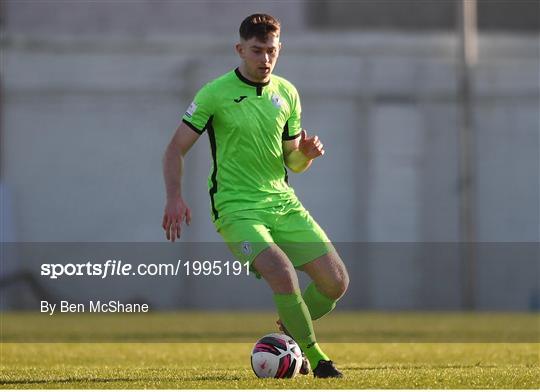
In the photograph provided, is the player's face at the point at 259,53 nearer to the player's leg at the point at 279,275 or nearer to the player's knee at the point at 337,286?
the player's leg at the point at 279,275

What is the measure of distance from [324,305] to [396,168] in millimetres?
13690

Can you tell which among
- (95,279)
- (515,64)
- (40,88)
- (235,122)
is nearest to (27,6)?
(40,88)

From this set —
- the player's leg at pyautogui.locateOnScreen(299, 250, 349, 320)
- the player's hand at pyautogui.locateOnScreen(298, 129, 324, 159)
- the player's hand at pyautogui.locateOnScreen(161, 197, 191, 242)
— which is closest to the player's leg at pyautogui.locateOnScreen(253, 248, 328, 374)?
the player's leg at pyautogui.locateOnScreen(299, 250, 349, 320)

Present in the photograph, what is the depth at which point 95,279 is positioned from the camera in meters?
22.3

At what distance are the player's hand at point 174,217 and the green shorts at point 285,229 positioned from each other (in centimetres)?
34

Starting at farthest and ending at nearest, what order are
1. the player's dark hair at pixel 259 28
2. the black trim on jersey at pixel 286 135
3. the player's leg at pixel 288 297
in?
the black trim on jersey at pixel 286 135 → the player's dark hair at pixel 259 28 → the player's leg at pixel 288 297

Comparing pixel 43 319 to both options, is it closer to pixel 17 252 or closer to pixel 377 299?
pixel 17 252

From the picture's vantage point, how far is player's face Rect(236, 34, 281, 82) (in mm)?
8078

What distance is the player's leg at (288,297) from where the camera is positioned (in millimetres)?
7945

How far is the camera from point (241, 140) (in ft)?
27.3

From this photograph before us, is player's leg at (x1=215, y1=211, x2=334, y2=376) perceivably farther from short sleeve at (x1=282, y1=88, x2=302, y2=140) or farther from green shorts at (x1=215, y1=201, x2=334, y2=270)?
short sleeve at (x1=282, y1=88, x2=302, y2=140)

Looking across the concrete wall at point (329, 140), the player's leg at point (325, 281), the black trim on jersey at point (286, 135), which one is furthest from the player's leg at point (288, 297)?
the concrete wall at point (329, 140)

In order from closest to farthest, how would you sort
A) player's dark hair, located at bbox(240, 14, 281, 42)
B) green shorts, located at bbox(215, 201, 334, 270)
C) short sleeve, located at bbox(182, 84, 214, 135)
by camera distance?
player's dark hair, located at bbox(240, 14, 281, 42) → green shorts, located at bbox(215, 201, 334, 270) → short sleeve, located at bbox(182, 84, 214, 135)

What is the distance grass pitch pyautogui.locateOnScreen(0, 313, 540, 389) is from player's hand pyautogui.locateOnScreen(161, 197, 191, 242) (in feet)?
2.74
